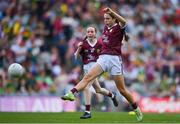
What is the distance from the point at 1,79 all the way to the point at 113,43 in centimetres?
888

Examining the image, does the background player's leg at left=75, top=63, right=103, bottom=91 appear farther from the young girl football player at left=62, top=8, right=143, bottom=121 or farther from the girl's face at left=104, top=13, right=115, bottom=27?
the girl's face at left=104, top=13, right=115, bottom=27

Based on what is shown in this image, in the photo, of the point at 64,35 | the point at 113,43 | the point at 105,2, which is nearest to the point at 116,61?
the point at 113,43

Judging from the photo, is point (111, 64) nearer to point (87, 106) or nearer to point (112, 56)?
point (112, 56)

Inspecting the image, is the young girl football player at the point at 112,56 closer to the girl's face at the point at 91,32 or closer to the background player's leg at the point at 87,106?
the girl's face at the point at 91,32

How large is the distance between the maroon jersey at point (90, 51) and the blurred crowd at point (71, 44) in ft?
20.1

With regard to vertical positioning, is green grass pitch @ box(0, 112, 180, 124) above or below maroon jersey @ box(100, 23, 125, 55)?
below

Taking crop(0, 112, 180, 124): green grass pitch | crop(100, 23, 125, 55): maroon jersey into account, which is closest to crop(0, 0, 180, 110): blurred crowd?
crop(0, 112, 180, 124): green grass pitch

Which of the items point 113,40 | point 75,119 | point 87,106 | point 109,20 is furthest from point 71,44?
point 109,20

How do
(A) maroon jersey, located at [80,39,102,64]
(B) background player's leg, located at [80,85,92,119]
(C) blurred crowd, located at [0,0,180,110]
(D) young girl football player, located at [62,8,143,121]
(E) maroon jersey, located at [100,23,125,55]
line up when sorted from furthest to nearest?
Answer: (C) blurred crowd, located at [0,0,180,110]
(A) maroon jersey, located at [80,39,102,64]
(B) background player's leg, located at [80,85,92,119]
(E) maroon jersey, located at [100,23,125,55]
(D) young girl football player, located at [62,8,143,121]

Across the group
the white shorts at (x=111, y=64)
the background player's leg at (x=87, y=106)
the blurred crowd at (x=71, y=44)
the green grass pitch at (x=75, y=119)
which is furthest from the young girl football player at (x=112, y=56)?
the blurred crowd at (x=71, y=44)

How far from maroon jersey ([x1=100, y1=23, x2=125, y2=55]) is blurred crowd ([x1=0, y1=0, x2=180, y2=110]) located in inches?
325

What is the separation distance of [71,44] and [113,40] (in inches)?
442

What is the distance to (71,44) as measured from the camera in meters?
28.8

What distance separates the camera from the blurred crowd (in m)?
27.2
